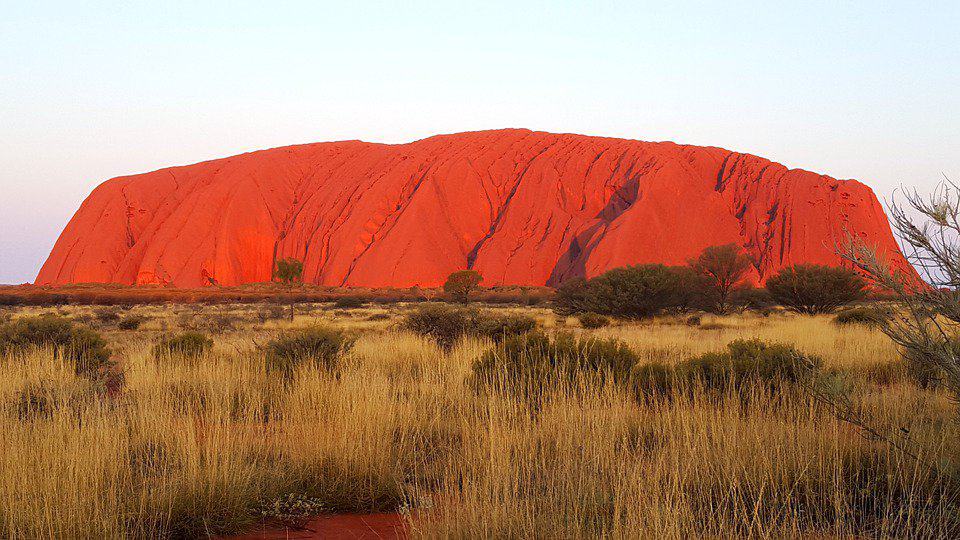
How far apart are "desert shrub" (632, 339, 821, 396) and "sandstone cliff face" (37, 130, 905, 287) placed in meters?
49.1

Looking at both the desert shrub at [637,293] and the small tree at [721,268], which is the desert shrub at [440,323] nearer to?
the desert shrub at [637,293]

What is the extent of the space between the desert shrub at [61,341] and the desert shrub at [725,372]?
8.04 metres

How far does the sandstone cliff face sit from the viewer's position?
2411 inches

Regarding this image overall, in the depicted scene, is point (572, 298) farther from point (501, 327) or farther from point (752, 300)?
point (501, 327)

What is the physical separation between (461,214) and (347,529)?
211ft

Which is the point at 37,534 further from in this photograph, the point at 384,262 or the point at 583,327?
the point at 384,262

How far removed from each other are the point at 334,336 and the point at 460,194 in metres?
58.9

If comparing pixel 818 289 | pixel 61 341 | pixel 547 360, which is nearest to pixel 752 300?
pixel 818 289

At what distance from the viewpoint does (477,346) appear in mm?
10539

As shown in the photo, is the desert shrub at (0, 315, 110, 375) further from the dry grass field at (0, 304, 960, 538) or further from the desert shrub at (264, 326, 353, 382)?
the dry grass field at (0, 304, 960, 538)

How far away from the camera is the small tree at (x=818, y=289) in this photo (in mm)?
23594

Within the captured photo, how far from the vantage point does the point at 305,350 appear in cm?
924

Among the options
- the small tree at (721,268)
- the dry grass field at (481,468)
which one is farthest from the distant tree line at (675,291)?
the dry grass field at (481,468)

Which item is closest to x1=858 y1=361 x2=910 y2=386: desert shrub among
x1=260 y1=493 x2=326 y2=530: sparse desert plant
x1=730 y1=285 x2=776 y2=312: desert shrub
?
x1=260 y1=493 x2=326 y2=530: sparse desert plant
